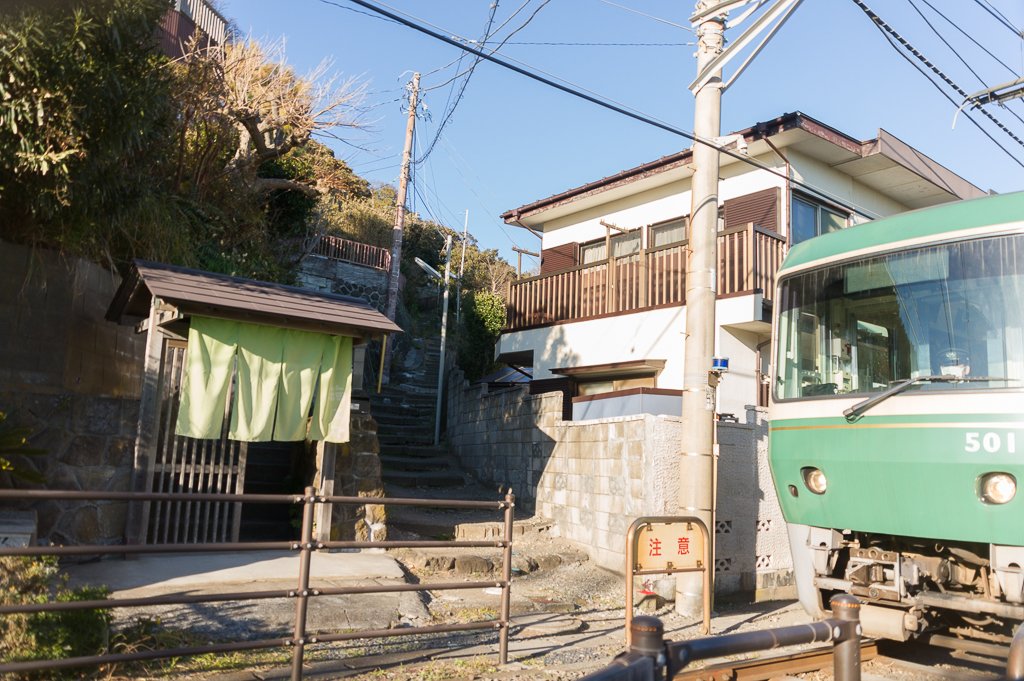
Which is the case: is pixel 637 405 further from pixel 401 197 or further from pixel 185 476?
pixel 401 197

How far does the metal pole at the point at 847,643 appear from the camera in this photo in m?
3.07

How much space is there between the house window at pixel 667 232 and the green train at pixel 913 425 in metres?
7.83

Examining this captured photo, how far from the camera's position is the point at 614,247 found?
15.6 meters

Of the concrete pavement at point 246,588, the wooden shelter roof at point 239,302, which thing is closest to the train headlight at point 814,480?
the concrete pavement at point 246,588

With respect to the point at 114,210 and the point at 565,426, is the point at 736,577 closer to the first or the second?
the point at 565,426

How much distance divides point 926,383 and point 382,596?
192 inches

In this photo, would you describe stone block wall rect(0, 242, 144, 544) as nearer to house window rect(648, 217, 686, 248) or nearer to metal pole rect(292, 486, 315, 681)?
metal pole rect(292, 486, 315, 681)

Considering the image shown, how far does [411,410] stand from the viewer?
17734 millimetres

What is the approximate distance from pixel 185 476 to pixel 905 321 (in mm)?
7610

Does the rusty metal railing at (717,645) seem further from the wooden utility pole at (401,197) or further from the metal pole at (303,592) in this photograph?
the wooden utility pole at (401,197)

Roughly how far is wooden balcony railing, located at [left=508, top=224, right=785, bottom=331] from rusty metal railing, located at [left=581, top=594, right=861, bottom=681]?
912cm

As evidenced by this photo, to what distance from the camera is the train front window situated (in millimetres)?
5152

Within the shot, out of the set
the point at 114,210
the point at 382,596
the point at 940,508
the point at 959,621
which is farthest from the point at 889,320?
the point at 114,210

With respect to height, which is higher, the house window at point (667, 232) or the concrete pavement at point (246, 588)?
the house window at point (667, 232)
